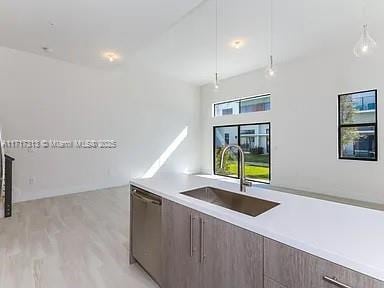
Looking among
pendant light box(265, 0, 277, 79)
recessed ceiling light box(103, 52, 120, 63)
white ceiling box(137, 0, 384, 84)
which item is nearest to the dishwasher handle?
pendant light box(265, 0, 277, 79)

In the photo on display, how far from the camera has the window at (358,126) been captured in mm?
4684

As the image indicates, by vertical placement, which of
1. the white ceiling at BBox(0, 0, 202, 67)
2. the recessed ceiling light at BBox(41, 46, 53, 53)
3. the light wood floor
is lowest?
the light wood floor

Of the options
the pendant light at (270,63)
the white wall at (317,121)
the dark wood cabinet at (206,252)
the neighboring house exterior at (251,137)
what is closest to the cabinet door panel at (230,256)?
the dark wood cabinet at (206,252)

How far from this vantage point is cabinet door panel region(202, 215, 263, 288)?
3.76 feet

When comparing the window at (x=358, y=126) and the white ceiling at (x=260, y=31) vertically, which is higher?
the white ceiling at (x=260, y=31)

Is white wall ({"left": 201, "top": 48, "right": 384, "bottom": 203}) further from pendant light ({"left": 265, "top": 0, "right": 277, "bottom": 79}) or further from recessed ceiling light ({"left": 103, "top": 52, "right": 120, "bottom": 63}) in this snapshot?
recessed ceiling light ({"left": 103, "top": 52, "right": 120, "bottom": 63})

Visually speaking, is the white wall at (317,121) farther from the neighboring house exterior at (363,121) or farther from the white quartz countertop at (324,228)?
the white quartz countertop at (324,228)

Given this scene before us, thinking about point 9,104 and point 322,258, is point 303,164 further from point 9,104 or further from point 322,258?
point 9,104

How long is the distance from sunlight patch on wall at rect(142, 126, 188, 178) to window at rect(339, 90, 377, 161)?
15.0ft

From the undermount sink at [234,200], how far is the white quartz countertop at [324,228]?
6cm

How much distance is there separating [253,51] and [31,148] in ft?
17.3

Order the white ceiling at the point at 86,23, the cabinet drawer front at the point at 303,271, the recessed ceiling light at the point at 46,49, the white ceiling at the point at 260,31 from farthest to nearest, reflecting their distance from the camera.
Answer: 1. the recessed ceiling light at the point at 46,49
2. the white ceiling at the point at 260,31
3. the white ceiling at the point at 86,23
4. the cabinet drawer front at the point at 303,271

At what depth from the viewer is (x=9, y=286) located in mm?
2033

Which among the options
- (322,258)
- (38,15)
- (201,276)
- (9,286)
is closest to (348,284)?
(322,258)
